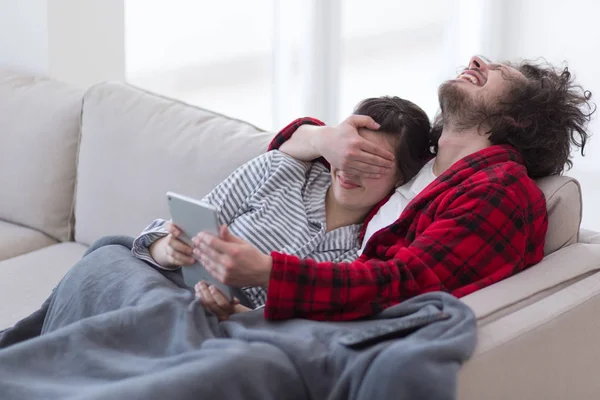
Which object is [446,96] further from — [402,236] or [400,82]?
[400,82]

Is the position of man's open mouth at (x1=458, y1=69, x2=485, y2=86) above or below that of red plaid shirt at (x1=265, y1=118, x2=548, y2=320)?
above

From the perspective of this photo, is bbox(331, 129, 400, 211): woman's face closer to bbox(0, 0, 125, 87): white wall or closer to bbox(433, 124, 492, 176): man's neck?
bbox(433, 124, 492, 176): man's neck

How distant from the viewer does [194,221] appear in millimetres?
1492

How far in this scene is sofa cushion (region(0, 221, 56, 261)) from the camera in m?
2.44

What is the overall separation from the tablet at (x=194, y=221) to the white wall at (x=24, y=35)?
1500mm

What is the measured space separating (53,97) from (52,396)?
4.60ft

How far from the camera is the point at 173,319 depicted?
5.02ft

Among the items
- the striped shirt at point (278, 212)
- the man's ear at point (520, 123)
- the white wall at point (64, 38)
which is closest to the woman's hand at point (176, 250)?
the striped shirt at point (278, 212)

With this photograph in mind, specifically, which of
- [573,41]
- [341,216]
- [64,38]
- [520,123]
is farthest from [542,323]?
[573,41]

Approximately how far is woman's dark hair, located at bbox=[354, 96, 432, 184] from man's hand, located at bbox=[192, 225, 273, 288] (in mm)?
461

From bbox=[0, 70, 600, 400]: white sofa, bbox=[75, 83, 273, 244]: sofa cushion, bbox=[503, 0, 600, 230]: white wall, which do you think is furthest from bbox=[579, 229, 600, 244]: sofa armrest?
bbox=[503, 0, 600, 230]: white wall

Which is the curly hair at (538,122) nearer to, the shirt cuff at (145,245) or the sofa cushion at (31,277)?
the shirt cuff at (145,245)

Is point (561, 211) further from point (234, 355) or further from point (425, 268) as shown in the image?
point (234, 355)

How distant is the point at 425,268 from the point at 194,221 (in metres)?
0.40
